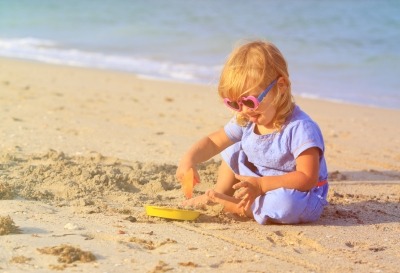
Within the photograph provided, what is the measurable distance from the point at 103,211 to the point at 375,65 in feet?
25.9

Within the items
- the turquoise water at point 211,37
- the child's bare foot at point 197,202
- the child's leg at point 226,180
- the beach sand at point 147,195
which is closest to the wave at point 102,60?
the turquoise water at point 211,37

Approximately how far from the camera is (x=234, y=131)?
12.7 ft

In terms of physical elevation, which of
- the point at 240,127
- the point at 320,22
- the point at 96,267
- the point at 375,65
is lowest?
the point at 96,267

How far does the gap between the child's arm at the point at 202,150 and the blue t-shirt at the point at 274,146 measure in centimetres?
6

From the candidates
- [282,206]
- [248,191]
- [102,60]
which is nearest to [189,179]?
[248,191]

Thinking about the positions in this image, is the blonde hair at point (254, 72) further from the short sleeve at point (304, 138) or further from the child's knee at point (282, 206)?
the child's knee at point (282, 206)

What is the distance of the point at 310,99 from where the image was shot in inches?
328

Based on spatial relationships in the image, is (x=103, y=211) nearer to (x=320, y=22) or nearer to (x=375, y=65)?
(x=375, y=65)

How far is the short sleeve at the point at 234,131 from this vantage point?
12.6 feet

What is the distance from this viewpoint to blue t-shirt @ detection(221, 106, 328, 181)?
3520 mm

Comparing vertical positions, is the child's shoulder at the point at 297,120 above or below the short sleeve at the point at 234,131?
above

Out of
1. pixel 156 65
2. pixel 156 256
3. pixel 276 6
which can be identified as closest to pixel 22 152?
pixel 156 256

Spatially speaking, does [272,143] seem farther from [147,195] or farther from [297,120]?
[147,195]

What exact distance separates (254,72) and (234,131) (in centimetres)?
48
